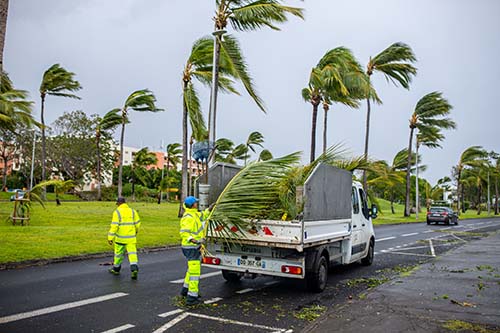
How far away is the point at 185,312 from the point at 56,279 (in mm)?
3595

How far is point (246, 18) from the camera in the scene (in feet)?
53.1

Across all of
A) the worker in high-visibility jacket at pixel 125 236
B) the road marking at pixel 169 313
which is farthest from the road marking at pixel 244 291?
the worker in high-visibility jacket at pixel 125 236

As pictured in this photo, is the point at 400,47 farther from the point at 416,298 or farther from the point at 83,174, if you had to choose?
the point at 83,174

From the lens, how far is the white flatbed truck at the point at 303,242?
7.43 meters

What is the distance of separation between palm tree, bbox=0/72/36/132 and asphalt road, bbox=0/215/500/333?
1376cm

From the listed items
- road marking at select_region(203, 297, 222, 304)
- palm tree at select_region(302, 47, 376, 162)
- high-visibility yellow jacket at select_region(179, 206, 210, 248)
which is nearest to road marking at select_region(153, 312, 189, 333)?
road marking at select_region(203, 297, 222, 304)

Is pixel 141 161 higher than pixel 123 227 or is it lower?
higher

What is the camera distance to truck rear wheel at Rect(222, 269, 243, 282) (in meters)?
8.96

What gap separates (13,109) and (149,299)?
18346mm

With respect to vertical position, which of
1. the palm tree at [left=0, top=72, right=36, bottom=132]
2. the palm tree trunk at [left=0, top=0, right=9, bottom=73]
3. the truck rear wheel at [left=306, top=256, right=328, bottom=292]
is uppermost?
the palm tree at [left=0, top=72, right=36, bottom=132]

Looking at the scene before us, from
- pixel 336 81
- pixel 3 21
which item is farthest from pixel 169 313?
pixel 336 81

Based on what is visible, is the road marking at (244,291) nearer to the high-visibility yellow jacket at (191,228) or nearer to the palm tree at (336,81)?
the high-visibility yellow jacket at (191,228)

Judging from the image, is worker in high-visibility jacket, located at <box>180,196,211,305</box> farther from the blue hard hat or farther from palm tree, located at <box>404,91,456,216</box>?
palm tree, located at <box>404,91,456,216</box>

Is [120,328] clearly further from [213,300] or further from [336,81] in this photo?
[336,81]
